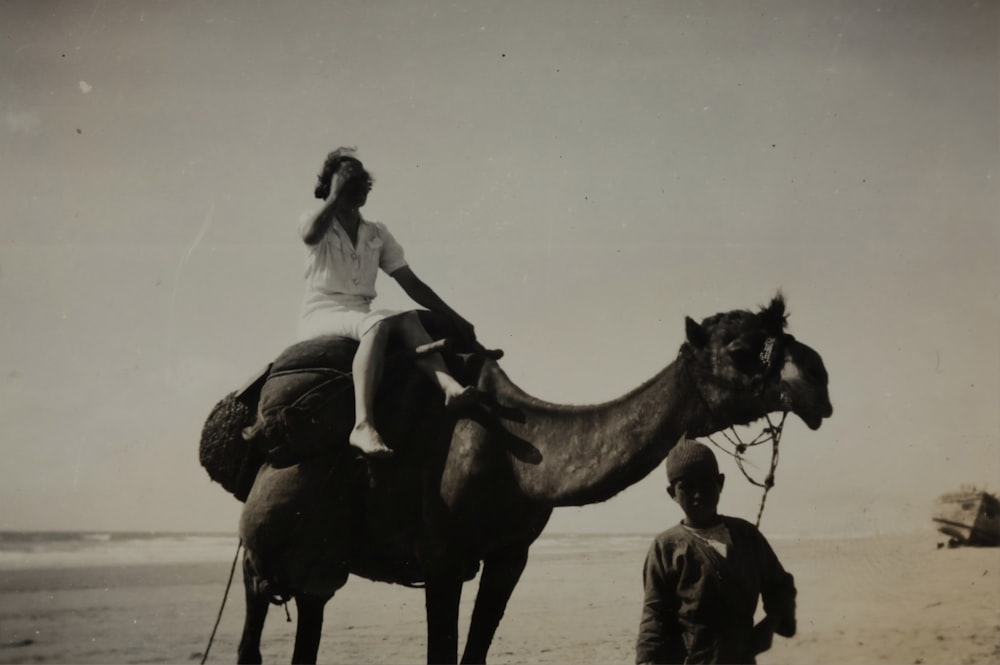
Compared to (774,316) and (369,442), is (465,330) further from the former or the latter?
(774,316)

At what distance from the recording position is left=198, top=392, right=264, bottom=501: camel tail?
617 centimetres

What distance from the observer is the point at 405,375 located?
5.90 m

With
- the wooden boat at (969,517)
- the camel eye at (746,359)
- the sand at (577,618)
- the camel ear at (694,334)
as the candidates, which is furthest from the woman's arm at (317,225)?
the wooden boat at (969,517)

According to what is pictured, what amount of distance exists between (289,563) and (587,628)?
25.3 feet

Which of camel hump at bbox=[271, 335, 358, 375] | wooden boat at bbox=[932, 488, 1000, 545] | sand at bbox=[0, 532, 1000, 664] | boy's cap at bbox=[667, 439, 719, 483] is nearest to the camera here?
boy's cap at bbox=[667, 439, 719, 483]

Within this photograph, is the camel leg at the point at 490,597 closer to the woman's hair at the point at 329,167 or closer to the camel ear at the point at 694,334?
the camel ear at the point at 694,334

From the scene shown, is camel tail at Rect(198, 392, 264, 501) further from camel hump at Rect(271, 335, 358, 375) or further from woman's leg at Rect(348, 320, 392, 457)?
woman's leg at Rect(348, 320, 392, 457)

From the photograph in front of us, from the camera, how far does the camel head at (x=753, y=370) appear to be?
5.05 m

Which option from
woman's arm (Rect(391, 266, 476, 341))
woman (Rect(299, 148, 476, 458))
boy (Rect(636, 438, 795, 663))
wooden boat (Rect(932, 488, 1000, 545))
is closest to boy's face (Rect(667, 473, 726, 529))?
boy (Rect(636, 438, 795, 663))

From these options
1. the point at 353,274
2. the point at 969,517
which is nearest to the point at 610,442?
the point at 353,274

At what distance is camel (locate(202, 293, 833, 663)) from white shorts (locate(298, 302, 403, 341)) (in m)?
0.21

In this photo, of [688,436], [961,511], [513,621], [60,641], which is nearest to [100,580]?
[60,641]

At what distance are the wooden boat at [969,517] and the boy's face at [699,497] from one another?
9502mm

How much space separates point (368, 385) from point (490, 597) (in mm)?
1342
